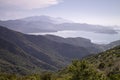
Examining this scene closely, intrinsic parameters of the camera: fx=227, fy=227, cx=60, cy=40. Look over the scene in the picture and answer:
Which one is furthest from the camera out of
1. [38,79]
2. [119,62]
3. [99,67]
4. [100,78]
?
[99,67]

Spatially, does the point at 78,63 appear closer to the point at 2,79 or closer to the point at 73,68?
the point at 73,68

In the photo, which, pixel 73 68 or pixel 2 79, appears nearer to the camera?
pixel 73 68

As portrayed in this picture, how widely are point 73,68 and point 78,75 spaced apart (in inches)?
72.5

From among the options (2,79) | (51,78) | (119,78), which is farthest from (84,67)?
(2,79)

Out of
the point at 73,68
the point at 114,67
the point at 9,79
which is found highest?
the point at 73,68

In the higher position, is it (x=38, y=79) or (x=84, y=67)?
(x=84, y=67)

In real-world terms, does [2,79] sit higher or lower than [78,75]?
lower

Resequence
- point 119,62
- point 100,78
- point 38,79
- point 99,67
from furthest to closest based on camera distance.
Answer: point 99,67
point 119,62
point 38,79
point 100,78

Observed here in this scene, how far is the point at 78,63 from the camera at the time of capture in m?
46.4

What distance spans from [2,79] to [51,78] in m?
19.0

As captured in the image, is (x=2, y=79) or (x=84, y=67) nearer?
(x=84, y=67)

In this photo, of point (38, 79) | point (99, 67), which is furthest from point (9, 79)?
point (99, 67)

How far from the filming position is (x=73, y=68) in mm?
45500

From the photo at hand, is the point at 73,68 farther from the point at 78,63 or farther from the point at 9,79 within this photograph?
the point at 9,79
